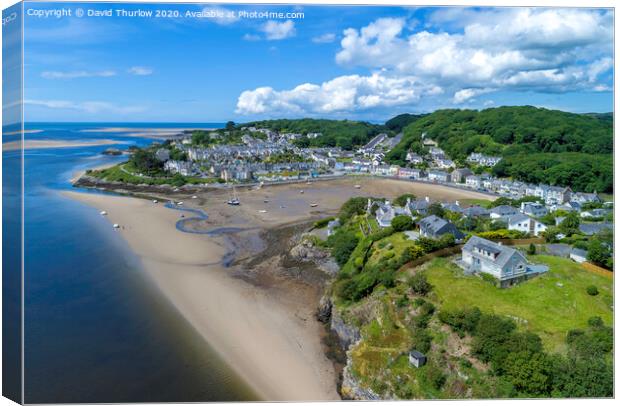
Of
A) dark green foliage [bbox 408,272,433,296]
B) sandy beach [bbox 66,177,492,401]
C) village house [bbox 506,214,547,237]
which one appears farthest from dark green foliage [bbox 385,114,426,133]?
dark green foliage [bbox 408,272,433,296]

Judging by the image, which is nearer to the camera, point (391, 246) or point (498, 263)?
point (498, 263)

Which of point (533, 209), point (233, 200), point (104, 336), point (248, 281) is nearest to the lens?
point (104, 336)

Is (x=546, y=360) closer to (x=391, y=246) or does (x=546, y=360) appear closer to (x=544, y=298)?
(x=544, y=298)

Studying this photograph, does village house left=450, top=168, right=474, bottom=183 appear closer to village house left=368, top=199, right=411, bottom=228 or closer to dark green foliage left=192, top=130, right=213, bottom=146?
village house left=368, top=199, right=411, bottom=228

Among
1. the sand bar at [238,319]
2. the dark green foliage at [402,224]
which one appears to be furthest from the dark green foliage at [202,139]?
the dark green foliage at [402,224]

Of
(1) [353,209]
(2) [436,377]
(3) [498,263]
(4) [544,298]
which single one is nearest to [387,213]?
(1) [353,209]

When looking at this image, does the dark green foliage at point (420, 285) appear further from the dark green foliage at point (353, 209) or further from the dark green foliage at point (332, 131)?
the dark green foliage at point (332, 131)
